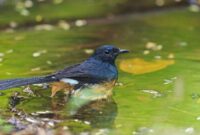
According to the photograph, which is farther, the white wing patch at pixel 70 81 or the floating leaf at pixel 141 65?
the floating leaf at pixel 141 65

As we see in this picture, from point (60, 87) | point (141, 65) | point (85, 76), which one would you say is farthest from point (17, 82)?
point (141, 65)

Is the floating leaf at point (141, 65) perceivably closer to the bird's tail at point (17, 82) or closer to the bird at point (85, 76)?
the bird at point (85, 76)

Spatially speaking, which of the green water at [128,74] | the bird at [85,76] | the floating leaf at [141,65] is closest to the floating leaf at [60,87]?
the bird at [85,76]

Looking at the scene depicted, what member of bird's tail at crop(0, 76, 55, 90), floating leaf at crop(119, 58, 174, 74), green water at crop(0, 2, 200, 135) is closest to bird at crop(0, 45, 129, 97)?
bird's tail at crop(0, 76, 55, 90)

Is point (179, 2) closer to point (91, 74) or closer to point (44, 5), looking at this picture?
point (44, 5)

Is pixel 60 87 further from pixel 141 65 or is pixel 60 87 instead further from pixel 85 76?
pixel 141 65

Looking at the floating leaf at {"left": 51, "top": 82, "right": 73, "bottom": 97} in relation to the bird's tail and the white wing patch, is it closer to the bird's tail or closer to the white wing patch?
the white wing patch

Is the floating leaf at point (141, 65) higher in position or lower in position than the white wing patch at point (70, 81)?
lower
